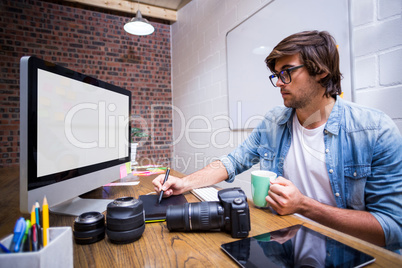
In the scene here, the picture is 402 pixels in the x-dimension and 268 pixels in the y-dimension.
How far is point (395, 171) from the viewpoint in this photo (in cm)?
73

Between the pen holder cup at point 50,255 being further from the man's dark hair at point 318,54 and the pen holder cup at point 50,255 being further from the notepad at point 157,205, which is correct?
the man's dark hair at point 318,54

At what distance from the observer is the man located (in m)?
0.68

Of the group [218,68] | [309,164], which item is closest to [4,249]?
[309,164]

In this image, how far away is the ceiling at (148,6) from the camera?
2.99m

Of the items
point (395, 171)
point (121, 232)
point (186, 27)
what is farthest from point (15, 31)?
point (395, 171)

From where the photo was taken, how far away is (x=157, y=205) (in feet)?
2.50

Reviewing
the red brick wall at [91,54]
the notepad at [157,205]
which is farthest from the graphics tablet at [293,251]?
the red brick wall at [91,54]

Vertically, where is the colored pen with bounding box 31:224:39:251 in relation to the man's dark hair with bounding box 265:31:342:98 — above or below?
below

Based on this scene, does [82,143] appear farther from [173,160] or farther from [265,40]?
[173,160]

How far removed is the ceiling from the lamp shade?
0.79m

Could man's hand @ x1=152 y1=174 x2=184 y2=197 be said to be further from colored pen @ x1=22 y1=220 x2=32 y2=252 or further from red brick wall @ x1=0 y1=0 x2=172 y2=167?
red brick wall @ x1=0 y1=0 x2=172 y2=167

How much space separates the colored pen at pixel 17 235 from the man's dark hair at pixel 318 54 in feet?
3.60

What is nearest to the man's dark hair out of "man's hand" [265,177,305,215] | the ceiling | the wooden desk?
"man's hand" [265,177,305,215]

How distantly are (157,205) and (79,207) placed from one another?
29 cm
